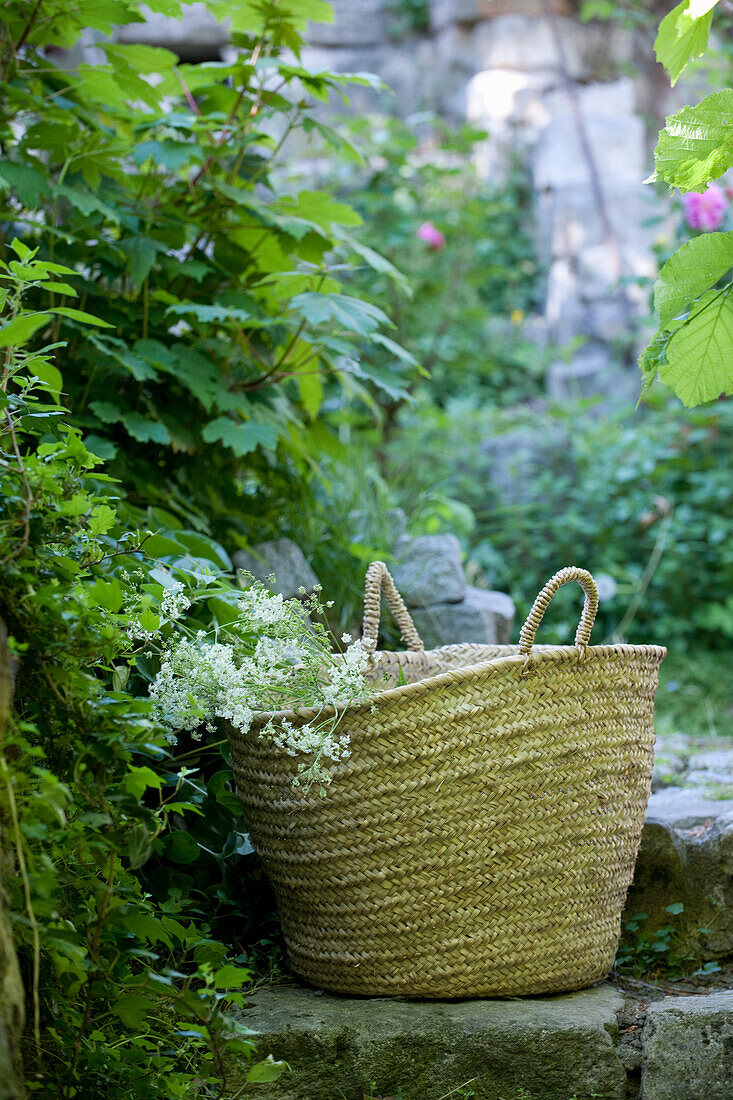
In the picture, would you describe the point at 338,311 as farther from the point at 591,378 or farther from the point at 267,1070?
the point at 591,378

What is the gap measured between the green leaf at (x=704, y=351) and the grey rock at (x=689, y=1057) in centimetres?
81

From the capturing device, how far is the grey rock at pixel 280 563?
218 cm

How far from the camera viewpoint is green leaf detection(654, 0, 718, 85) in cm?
119

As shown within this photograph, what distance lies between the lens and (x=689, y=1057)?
1.24 meters

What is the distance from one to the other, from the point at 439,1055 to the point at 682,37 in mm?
1321

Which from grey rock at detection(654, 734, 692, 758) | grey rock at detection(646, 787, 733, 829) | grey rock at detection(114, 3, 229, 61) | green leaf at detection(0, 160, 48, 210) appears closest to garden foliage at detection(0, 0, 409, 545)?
green leaf at detection(0, 160, 48, 210)

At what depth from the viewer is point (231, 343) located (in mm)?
1989

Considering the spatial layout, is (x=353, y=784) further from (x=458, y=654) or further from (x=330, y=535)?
(x=330, y=535)

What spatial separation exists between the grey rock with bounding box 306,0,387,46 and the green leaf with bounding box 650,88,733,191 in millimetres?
6351

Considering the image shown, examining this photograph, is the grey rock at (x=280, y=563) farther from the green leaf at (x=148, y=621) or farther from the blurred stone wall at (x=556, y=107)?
the blurred stone wall at (x=556, y=107)

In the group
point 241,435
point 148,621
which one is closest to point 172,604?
point 148,621

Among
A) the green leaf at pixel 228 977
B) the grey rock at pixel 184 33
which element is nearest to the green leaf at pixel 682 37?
the green leaf at pixel 228 977

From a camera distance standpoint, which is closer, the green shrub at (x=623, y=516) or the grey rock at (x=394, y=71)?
the green shrub at (x=623, y=516)

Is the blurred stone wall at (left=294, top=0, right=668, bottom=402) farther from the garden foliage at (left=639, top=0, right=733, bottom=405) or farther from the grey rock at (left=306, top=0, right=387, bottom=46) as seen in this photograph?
the garden foliage at (left=639, top=0, right=733, bottom=405)
